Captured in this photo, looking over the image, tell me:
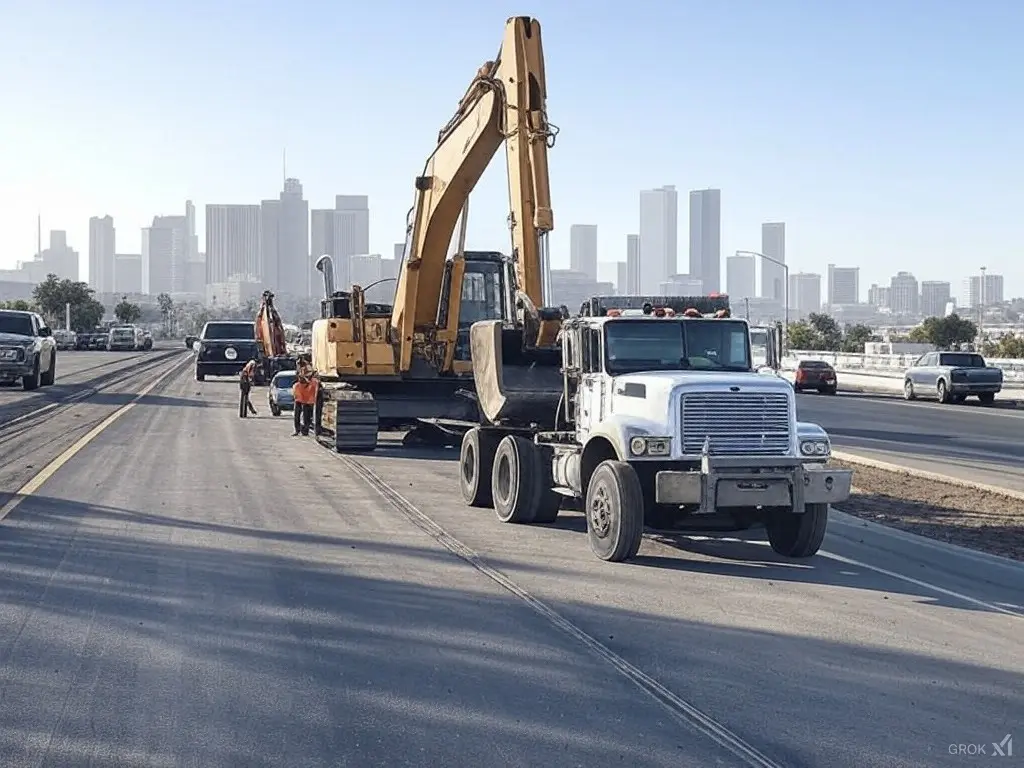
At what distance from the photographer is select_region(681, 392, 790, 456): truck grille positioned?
12.4 meters

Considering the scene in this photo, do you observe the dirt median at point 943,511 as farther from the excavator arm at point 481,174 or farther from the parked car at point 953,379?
the parked car at point 953,379

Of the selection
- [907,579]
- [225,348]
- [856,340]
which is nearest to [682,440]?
[907,579]

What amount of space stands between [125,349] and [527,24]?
94675mm

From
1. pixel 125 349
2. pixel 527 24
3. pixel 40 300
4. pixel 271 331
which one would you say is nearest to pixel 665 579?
pixel 527 24

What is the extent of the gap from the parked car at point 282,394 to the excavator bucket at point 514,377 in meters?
19.6

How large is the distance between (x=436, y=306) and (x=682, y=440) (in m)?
13.0

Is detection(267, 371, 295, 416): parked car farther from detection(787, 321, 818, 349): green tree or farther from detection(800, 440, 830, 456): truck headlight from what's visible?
detection(787, 321, 818, 349): green tree

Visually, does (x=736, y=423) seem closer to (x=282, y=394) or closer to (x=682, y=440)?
(x=682, y=440)

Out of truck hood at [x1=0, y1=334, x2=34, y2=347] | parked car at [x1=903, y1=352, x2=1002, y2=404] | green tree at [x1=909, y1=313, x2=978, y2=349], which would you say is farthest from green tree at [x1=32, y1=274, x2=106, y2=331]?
parked car at [x1=903, y1=352, x2=1002, y2=404]

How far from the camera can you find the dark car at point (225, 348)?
173 feet

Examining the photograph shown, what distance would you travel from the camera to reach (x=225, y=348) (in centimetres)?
5294

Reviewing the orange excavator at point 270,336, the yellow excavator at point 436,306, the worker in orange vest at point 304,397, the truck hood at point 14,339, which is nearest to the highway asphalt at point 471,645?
the yellow excavator at point 436,306

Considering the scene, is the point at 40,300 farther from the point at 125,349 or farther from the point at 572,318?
the point at 572,318

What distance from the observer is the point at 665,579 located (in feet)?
39.1
